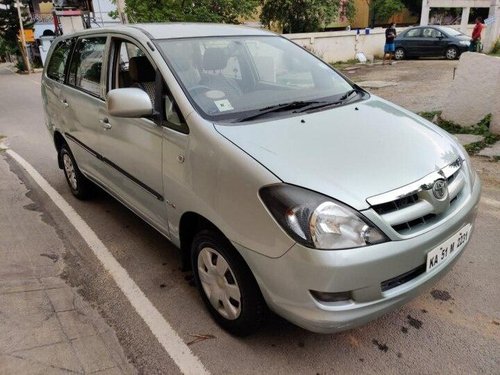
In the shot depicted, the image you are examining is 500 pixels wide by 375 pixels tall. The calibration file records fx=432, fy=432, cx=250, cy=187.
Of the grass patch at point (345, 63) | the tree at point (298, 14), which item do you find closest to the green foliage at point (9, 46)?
the tree at point (298, 14)

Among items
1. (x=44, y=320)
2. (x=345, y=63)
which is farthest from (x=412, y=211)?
(x=345, y=63)

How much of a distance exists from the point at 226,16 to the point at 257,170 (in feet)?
68.1

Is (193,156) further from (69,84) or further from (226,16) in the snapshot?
(226,16)

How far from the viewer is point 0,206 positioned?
4.66 meters

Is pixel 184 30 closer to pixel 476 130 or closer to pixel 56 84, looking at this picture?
pixel 56 84

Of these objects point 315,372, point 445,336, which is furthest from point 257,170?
point 445,336

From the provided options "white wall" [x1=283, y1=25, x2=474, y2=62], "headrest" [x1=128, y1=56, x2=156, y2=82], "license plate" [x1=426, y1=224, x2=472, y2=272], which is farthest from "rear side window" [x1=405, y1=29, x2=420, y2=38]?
"license plate" [x1=426, y1=224, x2=472, y2=272]

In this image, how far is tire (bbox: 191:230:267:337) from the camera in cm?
229

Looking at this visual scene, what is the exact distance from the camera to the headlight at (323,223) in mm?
1943

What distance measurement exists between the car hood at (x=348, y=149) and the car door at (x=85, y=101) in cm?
Answer: 172

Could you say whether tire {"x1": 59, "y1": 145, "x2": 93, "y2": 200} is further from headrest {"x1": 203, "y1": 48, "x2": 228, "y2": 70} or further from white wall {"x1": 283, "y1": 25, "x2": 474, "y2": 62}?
white wall {"x1": 283, "y1": 25, "x2": 474, "y2": 62}

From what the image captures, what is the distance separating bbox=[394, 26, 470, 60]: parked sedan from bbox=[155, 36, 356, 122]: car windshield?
54.4 feet

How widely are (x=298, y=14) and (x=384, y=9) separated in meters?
20.1

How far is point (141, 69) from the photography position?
313 cm
